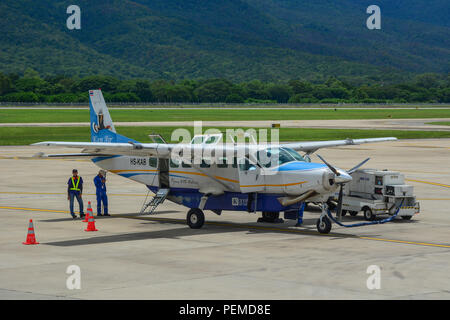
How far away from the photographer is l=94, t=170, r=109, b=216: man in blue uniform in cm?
2850

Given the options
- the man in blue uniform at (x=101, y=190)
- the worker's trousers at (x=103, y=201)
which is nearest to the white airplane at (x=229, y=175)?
the man in blue uniform at (x=101, y=190)

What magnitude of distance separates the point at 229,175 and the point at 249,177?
0.89 m

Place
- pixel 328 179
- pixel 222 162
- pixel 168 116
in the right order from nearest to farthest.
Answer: pixel 328 179
pixel 222 162
pixel 168 116

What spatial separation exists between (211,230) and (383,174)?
6989 millimetres

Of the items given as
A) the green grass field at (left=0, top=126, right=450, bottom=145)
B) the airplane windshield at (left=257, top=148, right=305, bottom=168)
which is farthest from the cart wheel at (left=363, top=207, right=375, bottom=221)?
the green grass field at (left=0, top=126, right=450, bottom=145)

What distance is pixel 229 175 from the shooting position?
25.6 metres

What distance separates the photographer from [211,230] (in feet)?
83.9

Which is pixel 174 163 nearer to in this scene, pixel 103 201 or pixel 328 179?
pixel 103 201

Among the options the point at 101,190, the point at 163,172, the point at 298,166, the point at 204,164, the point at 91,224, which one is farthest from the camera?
the point at 101,190

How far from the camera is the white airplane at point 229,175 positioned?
949 inches
